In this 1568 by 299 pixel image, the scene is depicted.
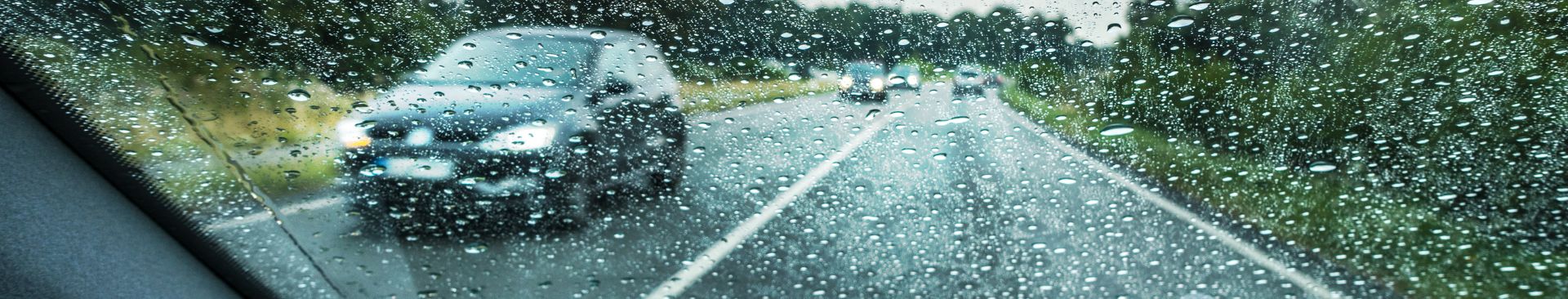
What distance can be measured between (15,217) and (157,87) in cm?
39

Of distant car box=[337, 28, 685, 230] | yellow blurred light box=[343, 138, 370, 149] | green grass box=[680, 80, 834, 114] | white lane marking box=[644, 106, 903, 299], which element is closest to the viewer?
A: distant car box=[337, 28, 685, 230]

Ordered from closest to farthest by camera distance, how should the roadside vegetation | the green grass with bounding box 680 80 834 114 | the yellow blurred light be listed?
the roadside vegetation < the green grass with bounding box 680 80 834 114 < the yellow blurred light

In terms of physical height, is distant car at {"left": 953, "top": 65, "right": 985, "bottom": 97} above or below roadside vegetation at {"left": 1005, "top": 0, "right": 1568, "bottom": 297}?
above

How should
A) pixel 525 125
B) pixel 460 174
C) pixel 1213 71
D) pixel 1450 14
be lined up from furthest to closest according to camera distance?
pixel 460 174
pixel 525 125
pixel 1213 71
pixel 1450 14

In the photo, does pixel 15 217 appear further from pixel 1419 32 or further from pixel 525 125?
pixel 1419 32

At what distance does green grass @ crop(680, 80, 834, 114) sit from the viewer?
6.83ft

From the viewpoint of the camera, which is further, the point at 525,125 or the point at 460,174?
the point at 460,174

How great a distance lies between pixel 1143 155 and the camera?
7.50 ft

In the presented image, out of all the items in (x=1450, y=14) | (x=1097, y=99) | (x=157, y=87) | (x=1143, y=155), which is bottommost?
(x=1143, y=155)

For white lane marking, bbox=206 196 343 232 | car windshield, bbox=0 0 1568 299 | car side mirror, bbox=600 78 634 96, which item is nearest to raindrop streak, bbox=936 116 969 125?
car windshield, bbox=0 0 1568 299

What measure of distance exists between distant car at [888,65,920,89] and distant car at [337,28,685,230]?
1.71ft

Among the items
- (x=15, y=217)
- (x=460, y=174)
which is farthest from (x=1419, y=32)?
(x=15, y=217)

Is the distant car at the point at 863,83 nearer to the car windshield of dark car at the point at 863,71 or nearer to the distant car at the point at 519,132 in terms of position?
→ the car windshield of dark car at the point at 863,71

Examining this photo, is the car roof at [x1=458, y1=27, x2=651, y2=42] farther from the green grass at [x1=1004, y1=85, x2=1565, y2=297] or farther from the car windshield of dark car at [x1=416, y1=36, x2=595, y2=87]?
the green grass at [x1=1004, y1=85, x2=1565, y2=297]
